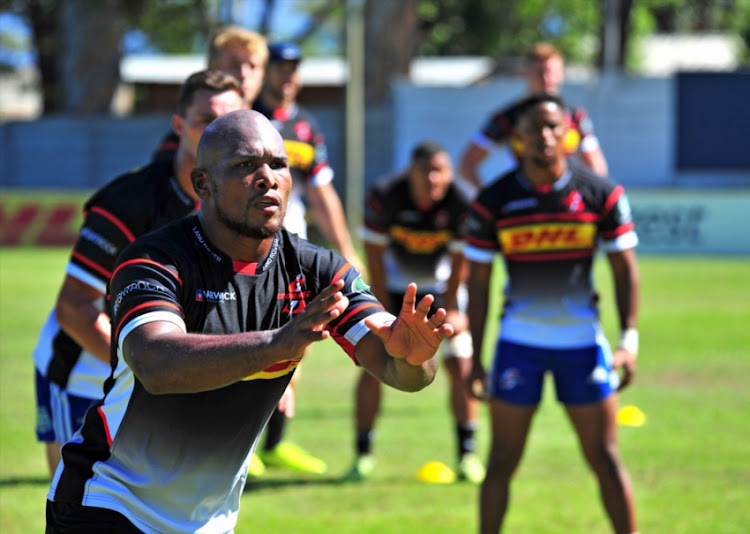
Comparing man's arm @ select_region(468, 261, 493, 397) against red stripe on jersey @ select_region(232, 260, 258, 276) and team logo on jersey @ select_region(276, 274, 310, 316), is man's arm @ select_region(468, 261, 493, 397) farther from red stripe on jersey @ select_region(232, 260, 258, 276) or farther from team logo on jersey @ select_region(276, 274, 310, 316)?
red stripe on jersey @ select_region(232, 260, 258, 276)

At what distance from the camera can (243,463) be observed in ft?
13.3

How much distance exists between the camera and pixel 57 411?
563 centimetres

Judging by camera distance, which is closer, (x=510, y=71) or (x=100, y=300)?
(x=100, y=300)

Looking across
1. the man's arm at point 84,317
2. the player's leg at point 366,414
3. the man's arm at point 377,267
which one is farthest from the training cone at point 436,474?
the man's arm at point 84,317

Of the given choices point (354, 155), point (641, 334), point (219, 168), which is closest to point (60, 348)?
point (219, 168)

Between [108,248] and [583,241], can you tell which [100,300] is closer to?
[108,248]

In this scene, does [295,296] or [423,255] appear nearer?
[295,296]

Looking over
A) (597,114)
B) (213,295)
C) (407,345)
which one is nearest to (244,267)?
(213,295)

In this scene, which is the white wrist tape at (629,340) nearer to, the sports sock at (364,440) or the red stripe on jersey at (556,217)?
the red stripe on jersey at (556,217)

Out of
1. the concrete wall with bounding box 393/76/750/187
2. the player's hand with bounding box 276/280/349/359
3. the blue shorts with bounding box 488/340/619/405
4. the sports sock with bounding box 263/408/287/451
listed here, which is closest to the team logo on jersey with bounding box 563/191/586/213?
the blue shorts with bounding box 488/340/619/405

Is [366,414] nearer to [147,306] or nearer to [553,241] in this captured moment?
[553,241]

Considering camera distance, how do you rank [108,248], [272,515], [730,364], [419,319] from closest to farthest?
[419,319] → [108,248] → [272,515] → [730,364]

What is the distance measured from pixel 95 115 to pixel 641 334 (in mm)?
20335

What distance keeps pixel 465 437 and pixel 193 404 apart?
5.10 m
